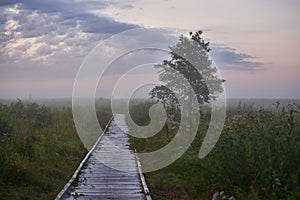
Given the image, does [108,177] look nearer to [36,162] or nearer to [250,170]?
[36,162]

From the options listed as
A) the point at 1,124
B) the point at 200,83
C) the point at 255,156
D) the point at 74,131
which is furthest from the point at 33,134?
the point at 255,156

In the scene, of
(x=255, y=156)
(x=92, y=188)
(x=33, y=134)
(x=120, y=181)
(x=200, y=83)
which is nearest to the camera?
(x=255, y=156)

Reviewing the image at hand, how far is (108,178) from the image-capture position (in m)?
10.6

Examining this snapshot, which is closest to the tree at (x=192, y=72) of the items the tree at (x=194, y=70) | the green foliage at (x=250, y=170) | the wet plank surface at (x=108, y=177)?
the tree at (x=194, y=70)

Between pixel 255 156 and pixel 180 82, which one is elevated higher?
pixel 180 82

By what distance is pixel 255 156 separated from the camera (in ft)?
25.9

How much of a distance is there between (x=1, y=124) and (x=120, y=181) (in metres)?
6.01

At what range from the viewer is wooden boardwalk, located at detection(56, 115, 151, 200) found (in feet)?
28.8

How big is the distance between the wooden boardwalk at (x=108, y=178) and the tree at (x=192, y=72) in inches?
155

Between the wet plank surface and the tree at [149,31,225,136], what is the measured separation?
378cm


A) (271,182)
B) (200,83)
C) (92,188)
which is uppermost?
(200,83)

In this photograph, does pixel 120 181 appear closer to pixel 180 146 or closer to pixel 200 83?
pixel 180 146

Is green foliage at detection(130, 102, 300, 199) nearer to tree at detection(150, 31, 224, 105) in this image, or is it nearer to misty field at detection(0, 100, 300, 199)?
misty field at detection(0, 100, 300, 199)

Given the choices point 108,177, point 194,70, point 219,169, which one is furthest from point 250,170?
point 194,70
